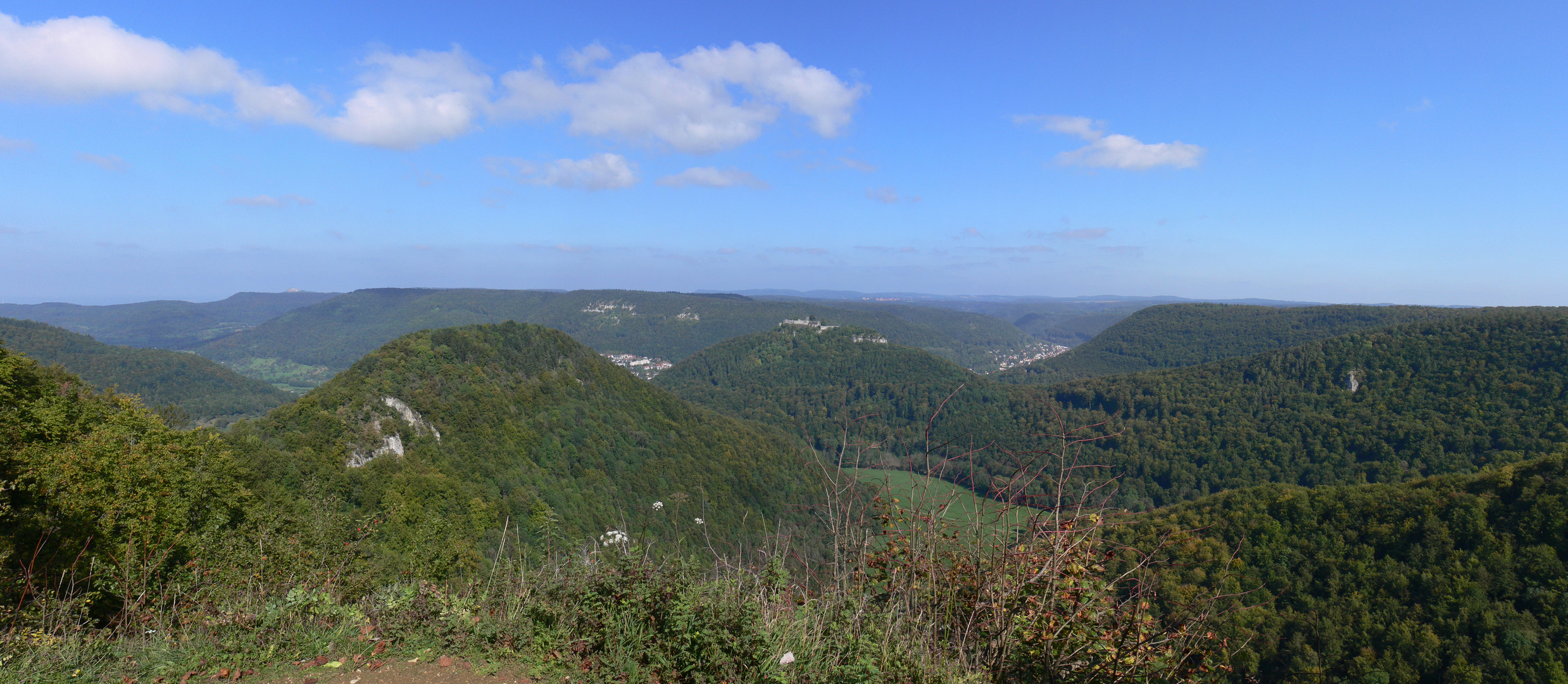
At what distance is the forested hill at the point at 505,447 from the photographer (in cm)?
3362

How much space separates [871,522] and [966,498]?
48.8 inches

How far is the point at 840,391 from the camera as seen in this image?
501ft

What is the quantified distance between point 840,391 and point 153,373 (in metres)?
159

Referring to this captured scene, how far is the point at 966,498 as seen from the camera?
23.7ft

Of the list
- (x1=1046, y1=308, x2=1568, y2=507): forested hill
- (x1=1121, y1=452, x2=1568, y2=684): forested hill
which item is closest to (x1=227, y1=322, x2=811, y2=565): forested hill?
(x1=1121, y1=452, x2=1568, y2=684): forested hill

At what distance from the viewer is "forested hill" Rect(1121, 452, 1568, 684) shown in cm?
2584

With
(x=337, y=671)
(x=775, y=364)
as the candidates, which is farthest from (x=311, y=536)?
(x=775, y=364)

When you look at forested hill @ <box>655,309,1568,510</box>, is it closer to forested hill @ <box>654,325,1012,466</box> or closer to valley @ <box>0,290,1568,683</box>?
valley @ <box>0,290,1568,683</box>

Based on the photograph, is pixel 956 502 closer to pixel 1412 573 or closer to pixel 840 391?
pixel 1412 573

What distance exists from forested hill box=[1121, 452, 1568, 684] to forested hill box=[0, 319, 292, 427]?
15126 centimetres

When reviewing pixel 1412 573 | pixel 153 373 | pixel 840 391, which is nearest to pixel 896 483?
pixel 1412 573

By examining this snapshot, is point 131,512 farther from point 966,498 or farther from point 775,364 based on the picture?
point 775,364

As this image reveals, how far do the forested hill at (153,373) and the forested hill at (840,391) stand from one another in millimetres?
100773

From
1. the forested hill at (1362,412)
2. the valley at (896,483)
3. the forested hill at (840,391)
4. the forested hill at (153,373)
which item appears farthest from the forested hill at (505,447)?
the forested hill at (153,373)
